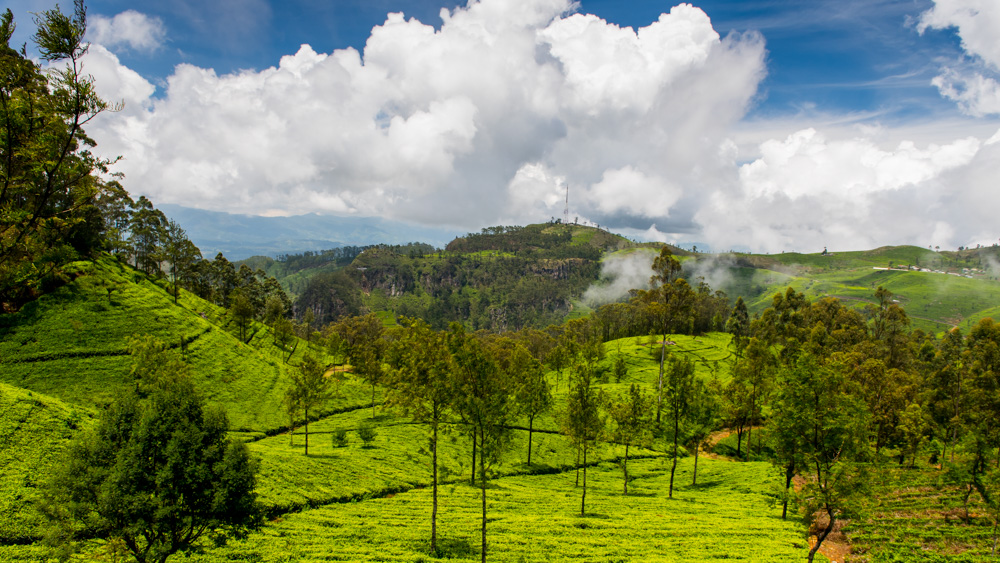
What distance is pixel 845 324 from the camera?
10481cm

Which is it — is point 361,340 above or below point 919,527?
above

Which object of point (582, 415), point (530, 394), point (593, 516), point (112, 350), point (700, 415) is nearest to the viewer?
point (593, 516)

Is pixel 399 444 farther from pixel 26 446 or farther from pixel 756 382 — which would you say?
pixel 756 382

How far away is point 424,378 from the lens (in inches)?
942

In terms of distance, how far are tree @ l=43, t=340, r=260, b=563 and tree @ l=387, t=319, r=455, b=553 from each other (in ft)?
30.5

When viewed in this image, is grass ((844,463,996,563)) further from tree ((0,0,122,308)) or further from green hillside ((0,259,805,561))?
tree ((0,0,122,308))

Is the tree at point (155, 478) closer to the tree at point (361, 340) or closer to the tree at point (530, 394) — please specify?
the tree at point (530, 394)

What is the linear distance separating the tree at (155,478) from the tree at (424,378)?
9281 millimetres

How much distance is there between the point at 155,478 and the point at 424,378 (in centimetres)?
1267

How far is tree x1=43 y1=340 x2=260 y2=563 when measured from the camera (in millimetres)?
13352

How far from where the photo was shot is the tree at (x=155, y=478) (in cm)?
1335

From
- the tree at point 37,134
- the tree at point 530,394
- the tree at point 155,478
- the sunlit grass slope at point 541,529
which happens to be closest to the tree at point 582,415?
the sunlit grass slope at point 541,529

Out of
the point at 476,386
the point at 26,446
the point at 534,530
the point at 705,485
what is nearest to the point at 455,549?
the point at 534,530

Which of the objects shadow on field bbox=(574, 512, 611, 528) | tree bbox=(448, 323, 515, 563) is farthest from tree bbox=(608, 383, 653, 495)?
tree bbox=(448, 323, 515, 563)
